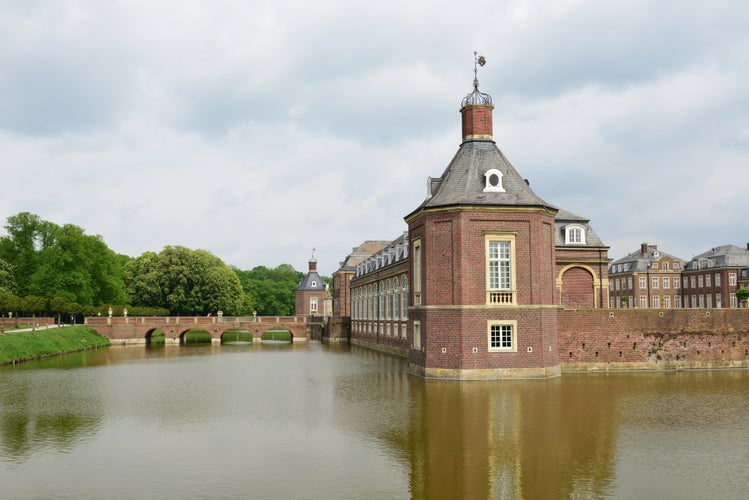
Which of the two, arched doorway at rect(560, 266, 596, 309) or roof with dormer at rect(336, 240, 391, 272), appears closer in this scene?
arched doorway at rect(560, 266, 596, 309)

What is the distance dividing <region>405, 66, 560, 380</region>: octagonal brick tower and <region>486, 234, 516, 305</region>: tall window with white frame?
0.04m

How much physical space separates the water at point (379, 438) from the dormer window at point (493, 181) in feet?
28.5

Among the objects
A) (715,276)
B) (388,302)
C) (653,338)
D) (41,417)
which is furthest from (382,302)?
(715,276)

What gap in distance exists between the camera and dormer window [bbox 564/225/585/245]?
125ft

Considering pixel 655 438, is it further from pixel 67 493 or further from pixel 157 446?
pixel 67 493

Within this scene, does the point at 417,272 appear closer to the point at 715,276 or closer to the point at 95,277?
the point at 95,277

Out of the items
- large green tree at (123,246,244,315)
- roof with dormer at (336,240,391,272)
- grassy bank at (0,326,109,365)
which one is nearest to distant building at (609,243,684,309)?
roof with dormer at (336,240,391,272)

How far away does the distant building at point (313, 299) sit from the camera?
3740 inches

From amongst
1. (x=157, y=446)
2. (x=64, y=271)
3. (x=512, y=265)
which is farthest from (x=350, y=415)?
(x=64, y=271)

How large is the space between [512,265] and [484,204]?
3048 millimetres

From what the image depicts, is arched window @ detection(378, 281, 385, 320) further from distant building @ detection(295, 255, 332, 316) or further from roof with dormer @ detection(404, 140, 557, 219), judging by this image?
distant building @ detection(295, 255, 332, 316)

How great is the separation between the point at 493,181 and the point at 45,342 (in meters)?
35.6

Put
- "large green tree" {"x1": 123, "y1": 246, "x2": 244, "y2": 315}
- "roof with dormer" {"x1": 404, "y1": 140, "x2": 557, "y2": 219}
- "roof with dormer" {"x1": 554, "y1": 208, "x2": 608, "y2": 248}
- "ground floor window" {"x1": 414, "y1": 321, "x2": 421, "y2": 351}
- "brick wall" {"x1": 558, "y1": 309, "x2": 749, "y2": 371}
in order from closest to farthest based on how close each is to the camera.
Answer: "roof with dormer" {"x1": 404, "y1": 140, "x2": 557, "y2": 219}, "ground floor window" {"x1": 414, "y1": 321, "x2": 421, "y2": 351}, "brick wall" {"x1": 558, "y1": 309, "x2": 749, "y2": 371}, "roof with dormer" {"x1": 554, "y1": 208, "x2": 608, "y2": 248}, "large green tree" {"x1": 123, "y1": 246, "x2": 244, "y2": 315}

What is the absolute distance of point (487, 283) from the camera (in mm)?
→ 28203
